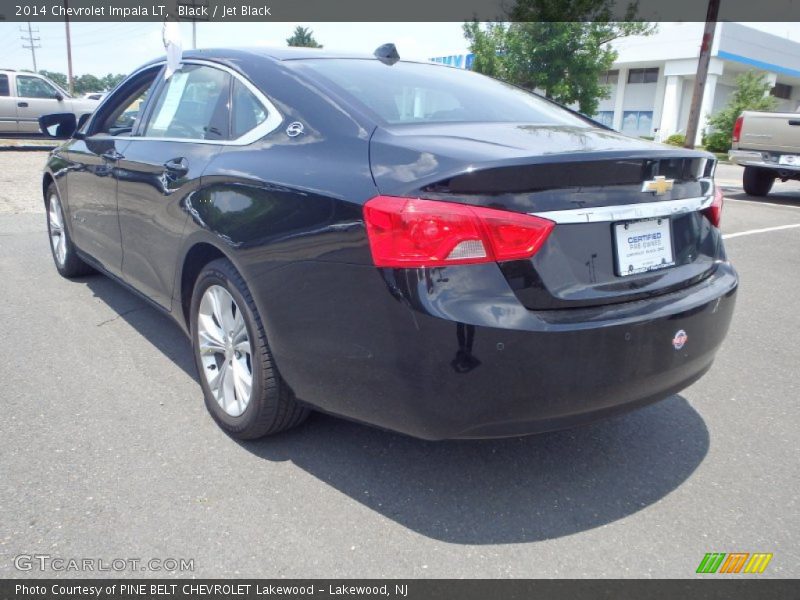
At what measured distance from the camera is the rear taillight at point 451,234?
2129 millimetres

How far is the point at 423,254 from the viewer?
84.0 inches

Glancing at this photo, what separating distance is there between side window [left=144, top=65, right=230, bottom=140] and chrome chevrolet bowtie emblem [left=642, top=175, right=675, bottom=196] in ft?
5.89

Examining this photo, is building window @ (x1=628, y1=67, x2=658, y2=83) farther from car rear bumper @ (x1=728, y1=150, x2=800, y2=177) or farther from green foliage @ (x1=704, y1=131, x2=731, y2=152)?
car rear bumper @ (x1=728, y1=150, x2=800, y2=177)

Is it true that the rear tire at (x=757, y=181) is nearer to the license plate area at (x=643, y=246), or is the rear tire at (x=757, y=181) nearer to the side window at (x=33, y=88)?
the license plate area at (x=643, y=246)

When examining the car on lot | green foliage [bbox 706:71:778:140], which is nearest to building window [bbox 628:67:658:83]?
green foliage [bbox 706:71:778:140]

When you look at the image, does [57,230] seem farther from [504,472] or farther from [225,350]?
[504,472]

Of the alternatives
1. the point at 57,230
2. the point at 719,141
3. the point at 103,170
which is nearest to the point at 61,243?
the point at 57,230

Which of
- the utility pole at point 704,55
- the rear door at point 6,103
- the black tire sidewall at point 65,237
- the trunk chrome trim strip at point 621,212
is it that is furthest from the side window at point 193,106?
the rear door at point 6,103

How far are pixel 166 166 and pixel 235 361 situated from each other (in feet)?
3.48

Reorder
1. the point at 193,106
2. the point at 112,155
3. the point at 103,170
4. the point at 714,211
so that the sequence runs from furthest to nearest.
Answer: the point at 103,170, the point at 112,155, the point at 193,106, the point at 714,211

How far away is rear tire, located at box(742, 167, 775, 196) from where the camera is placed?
43.7ft

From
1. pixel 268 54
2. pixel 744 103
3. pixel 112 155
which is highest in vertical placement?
pixel 744 103

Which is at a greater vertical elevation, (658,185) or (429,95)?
(429,95)

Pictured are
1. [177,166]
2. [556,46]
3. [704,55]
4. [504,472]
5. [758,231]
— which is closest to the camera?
[504,472]
